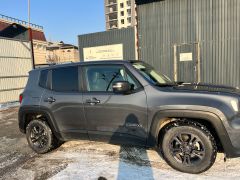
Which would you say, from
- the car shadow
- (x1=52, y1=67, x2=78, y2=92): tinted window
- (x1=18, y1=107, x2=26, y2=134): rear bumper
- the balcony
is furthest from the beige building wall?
the car shadow

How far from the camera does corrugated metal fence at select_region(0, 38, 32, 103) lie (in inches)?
590

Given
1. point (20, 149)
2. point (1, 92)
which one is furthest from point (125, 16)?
point (20, 149)

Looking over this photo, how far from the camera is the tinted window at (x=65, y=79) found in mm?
4805

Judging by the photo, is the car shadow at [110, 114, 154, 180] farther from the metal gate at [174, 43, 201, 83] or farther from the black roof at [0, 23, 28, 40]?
the black roof at [0, 23, 28, 40]

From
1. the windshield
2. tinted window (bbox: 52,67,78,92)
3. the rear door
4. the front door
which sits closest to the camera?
the front door

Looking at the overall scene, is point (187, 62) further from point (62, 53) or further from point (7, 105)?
point (62, 53)

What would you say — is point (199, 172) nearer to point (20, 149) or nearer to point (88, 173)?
point (88, 173)

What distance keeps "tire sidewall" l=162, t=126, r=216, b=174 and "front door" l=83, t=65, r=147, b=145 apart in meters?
0.38

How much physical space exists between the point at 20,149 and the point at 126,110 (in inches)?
118

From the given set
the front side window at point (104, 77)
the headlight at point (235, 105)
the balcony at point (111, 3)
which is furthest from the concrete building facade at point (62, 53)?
the headlight at point (235, 105)

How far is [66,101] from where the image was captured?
15.6 feet

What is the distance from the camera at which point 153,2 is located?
11.4 meters

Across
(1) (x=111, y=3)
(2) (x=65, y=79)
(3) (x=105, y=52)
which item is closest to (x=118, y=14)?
(1) (x=111, y=3)

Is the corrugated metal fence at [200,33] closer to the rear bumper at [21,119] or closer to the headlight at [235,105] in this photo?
the headlight at [235,105]
